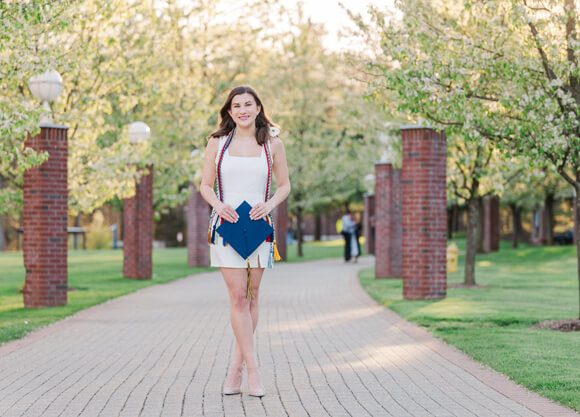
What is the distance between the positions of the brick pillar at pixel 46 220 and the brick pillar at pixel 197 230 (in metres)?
13.5

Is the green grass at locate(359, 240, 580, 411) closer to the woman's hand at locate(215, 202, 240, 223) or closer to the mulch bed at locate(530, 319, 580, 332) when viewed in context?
the mulch bed at locate(530, 319, 580, 332)

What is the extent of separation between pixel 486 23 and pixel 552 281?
12.3 metres

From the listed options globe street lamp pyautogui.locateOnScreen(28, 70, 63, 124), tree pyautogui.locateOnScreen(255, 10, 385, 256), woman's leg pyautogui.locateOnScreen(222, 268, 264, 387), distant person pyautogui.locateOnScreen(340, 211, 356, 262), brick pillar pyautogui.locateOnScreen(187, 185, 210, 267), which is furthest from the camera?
tree pyautogui.locateOnScreen(255, 10, 385, 256)

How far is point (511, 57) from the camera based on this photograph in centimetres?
1033

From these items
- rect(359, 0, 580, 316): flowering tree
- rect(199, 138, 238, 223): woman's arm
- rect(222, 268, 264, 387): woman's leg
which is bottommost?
rect(222, 268, 264, 387): woman's leg

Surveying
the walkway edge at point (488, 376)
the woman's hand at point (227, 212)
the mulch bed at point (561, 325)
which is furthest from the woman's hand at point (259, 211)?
the mulch bed at point (561, 325)

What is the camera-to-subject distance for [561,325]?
424 inches

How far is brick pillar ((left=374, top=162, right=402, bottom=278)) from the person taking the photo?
21688mm

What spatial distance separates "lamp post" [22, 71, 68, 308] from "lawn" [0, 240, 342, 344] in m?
0.38

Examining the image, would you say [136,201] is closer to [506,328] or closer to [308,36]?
[506,328]

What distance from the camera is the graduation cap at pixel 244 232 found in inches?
243

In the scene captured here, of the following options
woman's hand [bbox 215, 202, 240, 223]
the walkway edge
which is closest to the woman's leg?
woman's hand [bbox 215, 202, 240, 223]

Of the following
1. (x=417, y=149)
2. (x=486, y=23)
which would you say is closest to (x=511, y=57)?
(x=486, y=23)

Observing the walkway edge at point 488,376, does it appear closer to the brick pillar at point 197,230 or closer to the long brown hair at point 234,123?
the long brown hair at point 234,123
